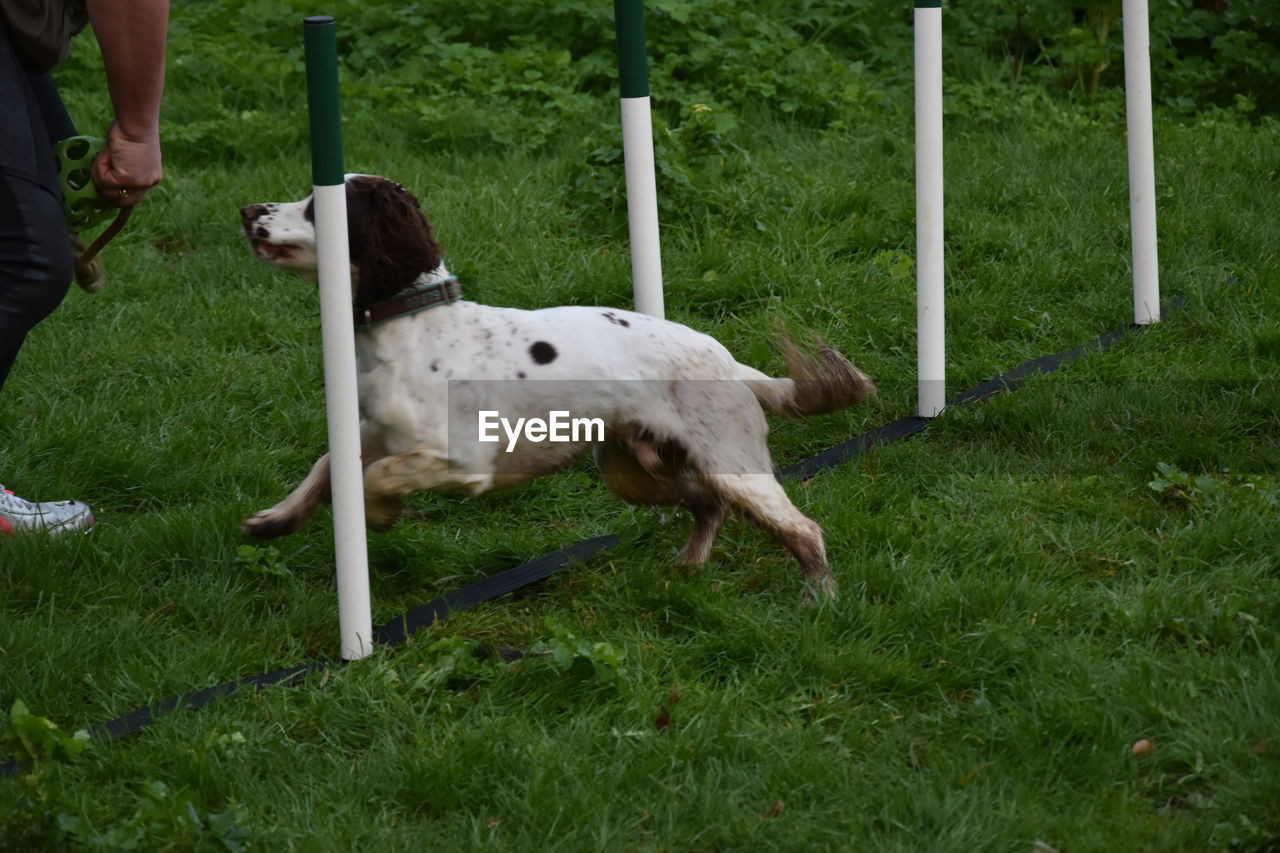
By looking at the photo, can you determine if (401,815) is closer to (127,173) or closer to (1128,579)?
(127,173)

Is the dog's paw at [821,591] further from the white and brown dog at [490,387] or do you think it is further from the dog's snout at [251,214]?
the dog's snout at [251,214]

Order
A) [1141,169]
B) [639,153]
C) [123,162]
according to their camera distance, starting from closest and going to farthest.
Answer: [123,162] < [639,153] < [1141,169]

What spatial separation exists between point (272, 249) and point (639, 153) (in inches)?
45.6

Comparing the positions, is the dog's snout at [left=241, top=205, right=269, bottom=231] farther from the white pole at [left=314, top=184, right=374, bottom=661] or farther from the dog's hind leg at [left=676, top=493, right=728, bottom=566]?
the dog's hind leg at [left=676, top=493, right=728, bottom=566]

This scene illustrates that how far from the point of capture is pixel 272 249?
3215 mm

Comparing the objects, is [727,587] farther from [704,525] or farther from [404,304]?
[404,304]

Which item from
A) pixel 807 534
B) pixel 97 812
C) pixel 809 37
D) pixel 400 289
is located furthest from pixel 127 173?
pixel 809 37

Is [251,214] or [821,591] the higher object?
[251,214]

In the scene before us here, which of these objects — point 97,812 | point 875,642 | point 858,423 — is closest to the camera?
point 97,812

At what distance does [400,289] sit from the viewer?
3.18 meters

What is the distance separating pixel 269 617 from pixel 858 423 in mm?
1948

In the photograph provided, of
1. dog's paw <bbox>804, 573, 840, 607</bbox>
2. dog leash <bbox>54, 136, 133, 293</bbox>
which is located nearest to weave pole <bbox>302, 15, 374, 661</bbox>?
dog leash <bbox>54, 136, 133, 293</bbox>

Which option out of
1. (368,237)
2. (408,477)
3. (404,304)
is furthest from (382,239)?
(408,477)

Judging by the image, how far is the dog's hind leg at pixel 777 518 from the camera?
3.31 m
